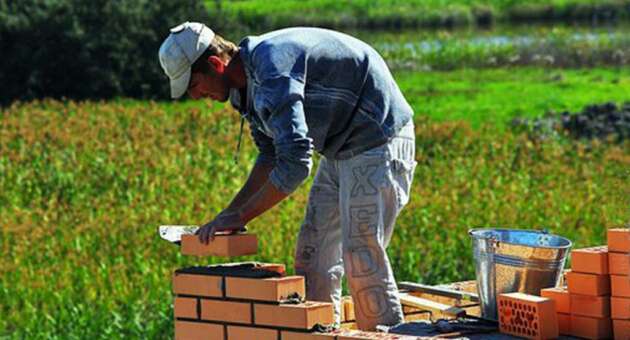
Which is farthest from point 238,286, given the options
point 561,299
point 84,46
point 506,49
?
point 506,49

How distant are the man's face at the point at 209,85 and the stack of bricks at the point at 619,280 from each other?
58.0 inches

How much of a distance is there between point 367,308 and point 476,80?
20.9 m

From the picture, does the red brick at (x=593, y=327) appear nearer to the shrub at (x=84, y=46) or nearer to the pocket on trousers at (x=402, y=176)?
the pocket on trousers at (x=402, y=176)

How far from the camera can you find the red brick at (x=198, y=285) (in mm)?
5910

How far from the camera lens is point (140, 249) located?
10.9 meters

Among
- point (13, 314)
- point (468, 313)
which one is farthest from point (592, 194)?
point (468, 313)

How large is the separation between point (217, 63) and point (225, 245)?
0.65 meters

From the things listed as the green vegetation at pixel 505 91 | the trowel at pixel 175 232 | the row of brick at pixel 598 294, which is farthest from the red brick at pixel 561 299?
the green vegetation at pixel 505 91

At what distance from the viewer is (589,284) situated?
589 centimetres

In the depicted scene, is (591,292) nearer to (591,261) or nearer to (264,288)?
(591,261)

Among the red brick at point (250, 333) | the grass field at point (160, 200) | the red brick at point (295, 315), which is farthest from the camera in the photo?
the grass field at point (160, 200)

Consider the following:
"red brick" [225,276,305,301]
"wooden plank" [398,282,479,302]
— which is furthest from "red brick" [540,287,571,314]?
"red brick" [225,276,305,301]

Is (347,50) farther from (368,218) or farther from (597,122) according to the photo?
(597,122)

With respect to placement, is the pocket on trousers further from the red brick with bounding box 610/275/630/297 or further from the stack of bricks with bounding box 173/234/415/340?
the red brick with bounding box 610/275/630/297
